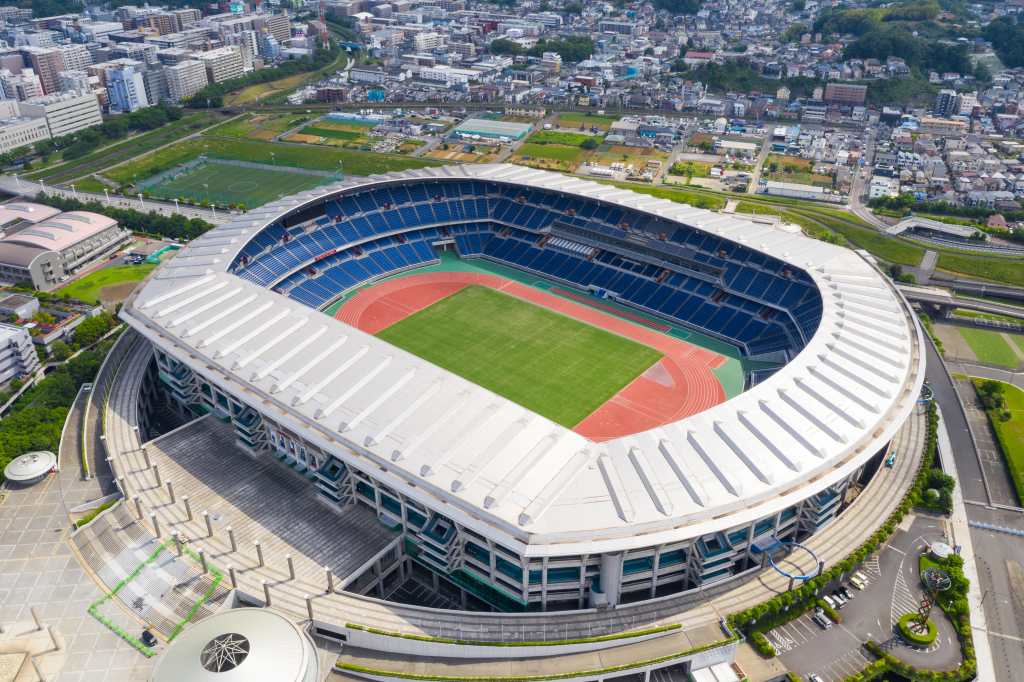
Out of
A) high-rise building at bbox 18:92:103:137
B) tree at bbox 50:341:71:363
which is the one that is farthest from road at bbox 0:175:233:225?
tree at bbox 50:341:71:363

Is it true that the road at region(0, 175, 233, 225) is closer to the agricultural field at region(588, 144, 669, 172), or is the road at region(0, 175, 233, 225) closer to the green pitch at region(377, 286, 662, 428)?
the green pitch at region(377, 286, 662, 428)

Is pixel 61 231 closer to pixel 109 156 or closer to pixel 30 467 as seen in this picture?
pixel 109 156

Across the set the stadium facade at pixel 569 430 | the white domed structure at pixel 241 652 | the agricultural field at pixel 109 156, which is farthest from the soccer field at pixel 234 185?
the white domed structure at pixel 241 652

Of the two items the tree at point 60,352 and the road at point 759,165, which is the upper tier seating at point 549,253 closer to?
the tree at point 60,352

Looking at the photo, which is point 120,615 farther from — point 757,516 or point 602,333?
point 602,333

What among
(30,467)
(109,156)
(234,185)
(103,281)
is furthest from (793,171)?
(109,156)

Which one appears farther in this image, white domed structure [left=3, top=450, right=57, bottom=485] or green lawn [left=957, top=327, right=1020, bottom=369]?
green lawn [left=957, top=327, right=1020, bottom=369]
